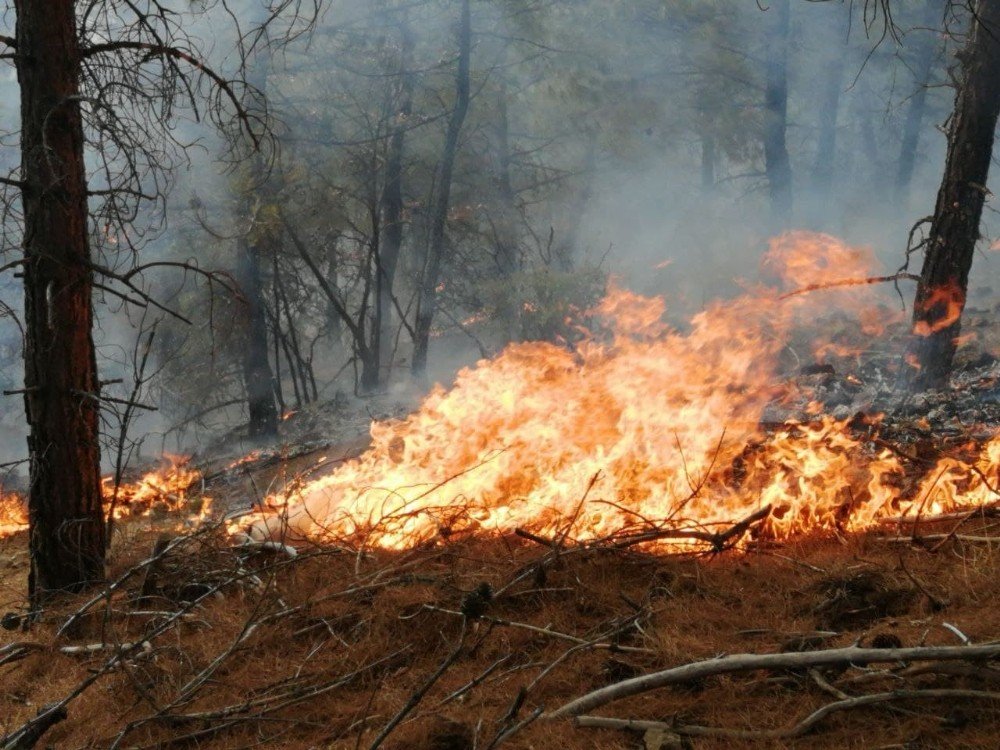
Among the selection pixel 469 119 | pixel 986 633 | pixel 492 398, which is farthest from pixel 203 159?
pixel 986 633

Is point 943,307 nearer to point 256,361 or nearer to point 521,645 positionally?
point 521,645

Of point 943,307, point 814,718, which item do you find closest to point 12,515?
point 814,718

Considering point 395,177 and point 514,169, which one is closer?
point 395,177

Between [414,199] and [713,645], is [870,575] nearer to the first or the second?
[713,645]

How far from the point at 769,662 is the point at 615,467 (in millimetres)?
3408

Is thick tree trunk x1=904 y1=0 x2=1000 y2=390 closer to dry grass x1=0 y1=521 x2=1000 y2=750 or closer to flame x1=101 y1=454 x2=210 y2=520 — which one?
dry grass x1=0 y1=521 x2=1000 y2=750

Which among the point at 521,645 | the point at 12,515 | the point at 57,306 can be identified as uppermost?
the point at 57,306

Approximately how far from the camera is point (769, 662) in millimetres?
3217

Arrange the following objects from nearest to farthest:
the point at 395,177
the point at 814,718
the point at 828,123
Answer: the point at 814,718, the point at 395,177, the point at 828,123

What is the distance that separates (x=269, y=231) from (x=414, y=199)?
4.80m

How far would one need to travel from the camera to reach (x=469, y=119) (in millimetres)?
18625

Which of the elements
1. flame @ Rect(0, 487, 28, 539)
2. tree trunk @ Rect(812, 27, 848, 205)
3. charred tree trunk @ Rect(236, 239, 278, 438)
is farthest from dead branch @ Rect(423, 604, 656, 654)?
tree trunk @ Rect(812, 27, 848, 205)

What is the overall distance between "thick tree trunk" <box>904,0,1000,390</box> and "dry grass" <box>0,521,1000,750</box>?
463 centimetres

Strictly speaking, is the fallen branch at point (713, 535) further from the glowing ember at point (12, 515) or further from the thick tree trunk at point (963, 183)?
the glowing ember at point (12, 515)
